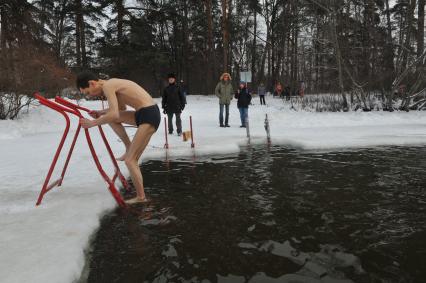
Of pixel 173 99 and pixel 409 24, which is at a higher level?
pixel 409 24

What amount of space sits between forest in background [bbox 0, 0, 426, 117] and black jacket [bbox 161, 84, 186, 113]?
6.72 meters

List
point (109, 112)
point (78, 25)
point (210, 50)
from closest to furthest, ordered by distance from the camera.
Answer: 1. point (109, 112)
2. point (78, 25)
3. point (210, 50)

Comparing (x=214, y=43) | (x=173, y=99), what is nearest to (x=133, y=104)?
(x=173, y=99)

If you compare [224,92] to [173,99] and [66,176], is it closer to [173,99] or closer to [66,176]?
[173,99]

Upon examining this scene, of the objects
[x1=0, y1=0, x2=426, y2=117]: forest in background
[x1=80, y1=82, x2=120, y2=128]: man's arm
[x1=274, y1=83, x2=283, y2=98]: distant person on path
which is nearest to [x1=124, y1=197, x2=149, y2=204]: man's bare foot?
[x1=80, y1=82, x2=120, y2=128]: man's arm

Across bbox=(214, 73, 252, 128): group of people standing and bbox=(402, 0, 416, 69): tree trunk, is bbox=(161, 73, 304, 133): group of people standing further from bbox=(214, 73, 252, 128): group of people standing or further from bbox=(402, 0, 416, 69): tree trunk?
bbox=(402, 0, 416, 69): tree trunk

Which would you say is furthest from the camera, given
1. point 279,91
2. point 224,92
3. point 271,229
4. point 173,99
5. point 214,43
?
point 214,43

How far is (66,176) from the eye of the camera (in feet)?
22.5

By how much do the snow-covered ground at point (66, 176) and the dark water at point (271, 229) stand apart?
31cm

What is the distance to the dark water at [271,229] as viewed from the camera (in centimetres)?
342

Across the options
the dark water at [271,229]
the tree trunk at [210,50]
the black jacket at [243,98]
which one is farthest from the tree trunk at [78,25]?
the dark water at [271,229]

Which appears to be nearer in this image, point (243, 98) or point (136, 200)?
point (136, 200)

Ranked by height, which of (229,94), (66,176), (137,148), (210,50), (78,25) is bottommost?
(66,176)

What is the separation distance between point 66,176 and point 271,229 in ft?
13.1
